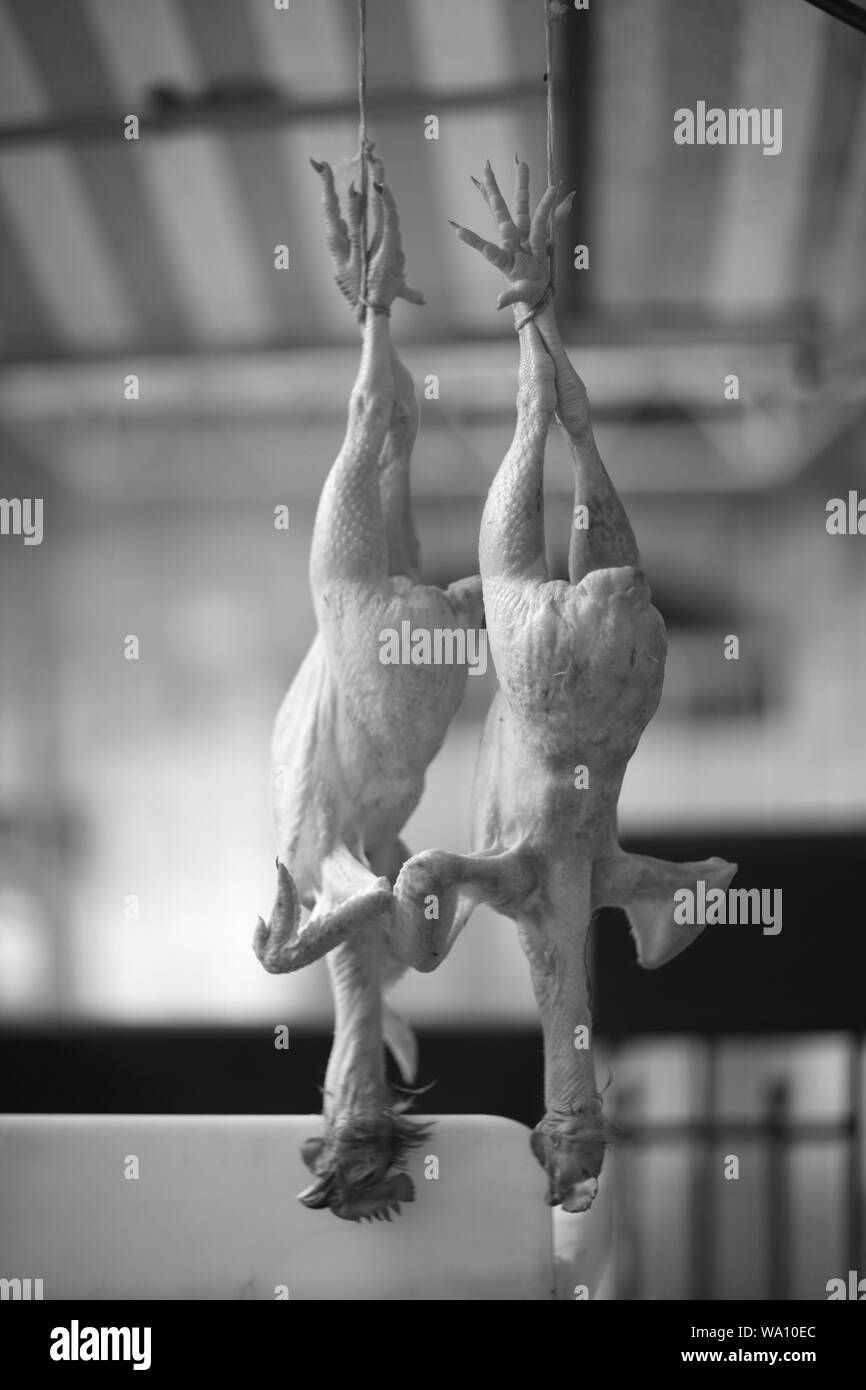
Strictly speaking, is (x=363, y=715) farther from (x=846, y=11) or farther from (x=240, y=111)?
(x=240, y=111)

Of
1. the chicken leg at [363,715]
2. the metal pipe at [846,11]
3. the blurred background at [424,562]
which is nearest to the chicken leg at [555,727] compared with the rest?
the chicken leg at [363,715]

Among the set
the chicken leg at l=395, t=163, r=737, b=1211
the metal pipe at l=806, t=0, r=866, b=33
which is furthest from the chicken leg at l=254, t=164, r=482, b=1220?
the metal pipe at l=806, t=0, r=866, b=33

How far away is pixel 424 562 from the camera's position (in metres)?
3.08

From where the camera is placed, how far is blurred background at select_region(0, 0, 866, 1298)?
2.88 m

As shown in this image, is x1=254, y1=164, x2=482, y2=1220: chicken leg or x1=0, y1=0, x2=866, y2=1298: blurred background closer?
x1=254, y1=164, x2=482, y2=1220: chicken leg

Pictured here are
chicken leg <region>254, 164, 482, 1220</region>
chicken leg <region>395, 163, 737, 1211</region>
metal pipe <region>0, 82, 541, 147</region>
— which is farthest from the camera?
metal pipe <region>0, 82, 541, 147</region>

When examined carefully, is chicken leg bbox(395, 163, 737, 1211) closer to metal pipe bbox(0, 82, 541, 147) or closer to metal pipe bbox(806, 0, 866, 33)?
metal pipe bbox(806, 0, 866, 33)

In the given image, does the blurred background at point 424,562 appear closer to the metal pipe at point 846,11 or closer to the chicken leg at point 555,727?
the metal pipe at point 846,11

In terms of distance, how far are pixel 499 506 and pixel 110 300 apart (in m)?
1.81

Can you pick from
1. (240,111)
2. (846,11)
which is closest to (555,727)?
(846,11)

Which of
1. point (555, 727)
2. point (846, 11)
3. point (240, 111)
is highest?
point (240, 111)

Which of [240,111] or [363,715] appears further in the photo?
[240,111]

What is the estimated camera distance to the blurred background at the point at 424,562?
2.88 meters

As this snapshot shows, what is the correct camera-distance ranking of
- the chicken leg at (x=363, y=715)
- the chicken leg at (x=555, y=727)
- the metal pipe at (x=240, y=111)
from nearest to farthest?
the chicken leg at (x=555, y=727) < the chicken leg at (x=363, y=715) < the metal pipe at (x=240, y=111)
